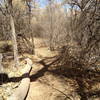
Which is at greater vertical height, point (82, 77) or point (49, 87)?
point (82, 77)

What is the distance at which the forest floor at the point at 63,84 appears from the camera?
16.5 ft

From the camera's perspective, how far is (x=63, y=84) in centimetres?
602

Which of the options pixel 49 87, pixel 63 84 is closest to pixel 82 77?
pixel 63 84

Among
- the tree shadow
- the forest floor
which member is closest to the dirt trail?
the forest floor

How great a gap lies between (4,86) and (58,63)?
3.92 m

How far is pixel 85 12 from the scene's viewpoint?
7555mm

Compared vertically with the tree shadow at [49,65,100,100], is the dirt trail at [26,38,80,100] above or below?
below

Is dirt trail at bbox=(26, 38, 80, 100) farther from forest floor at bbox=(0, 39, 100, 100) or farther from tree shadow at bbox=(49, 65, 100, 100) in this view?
tree shadow at bbox=(49, 65, 100, 100)

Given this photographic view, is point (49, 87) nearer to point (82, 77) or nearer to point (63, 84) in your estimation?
point (63, 84)

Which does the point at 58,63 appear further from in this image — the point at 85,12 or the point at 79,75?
the point at 85,12

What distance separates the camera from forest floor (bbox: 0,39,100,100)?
16.5 ft

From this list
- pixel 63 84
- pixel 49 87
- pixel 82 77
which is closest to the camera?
pixel 49 87

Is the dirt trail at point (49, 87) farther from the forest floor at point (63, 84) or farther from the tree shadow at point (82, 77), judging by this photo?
Answer: the tree shadow at point (82, 77)

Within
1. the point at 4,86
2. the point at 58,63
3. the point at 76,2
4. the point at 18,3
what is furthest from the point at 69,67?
the point at 18,3
